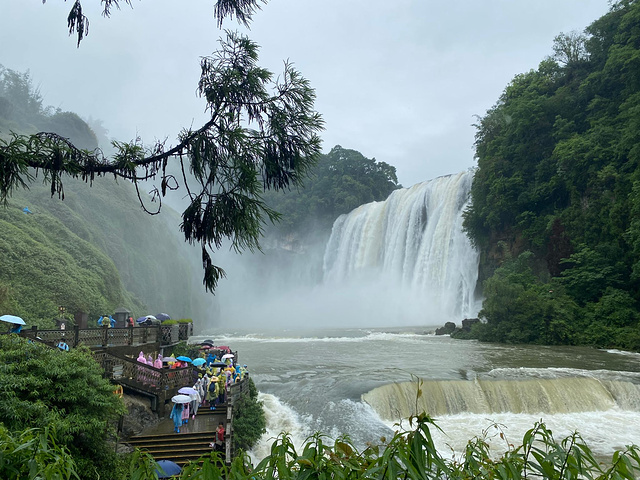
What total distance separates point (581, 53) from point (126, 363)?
4366 centimetres

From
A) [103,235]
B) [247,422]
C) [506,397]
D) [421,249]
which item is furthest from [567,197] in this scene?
[103,235]

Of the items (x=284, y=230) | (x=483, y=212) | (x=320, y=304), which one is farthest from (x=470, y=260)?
(x=284, y=230)

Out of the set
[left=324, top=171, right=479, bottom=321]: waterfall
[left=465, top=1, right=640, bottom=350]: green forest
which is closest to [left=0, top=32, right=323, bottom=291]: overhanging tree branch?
[left=465, top=1, right=640, bottom=350]: green forest

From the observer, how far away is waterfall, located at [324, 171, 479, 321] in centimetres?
4141

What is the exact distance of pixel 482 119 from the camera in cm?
4444

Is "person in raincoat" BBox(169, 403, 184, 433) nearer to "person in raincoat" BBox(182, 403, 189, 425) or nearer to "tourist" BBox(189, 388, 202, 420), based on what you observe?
"person in raincoat" BBox(182, 403, 189, 425)

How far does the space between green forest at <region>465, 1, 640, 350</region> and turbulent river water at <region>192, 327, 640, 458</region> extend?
7.03 metres

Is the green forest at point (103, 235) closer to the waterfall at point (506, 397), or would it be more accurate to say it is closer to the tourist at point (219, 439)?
the tourist at point (219, 439)

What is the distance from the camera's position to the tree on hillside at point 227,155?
13.2 feet

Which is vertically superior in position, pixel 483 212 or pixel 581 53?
pixel 581 53

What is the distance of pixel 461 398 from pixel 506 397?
1.47 metres

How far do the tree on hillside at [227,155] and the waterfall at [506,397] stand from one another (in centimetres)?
1118

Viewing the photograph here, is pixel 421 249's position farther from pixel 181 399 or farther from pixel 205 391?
pixel 181 399

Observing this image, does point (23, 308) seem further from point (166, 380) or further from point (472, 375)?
point (472, 375)
